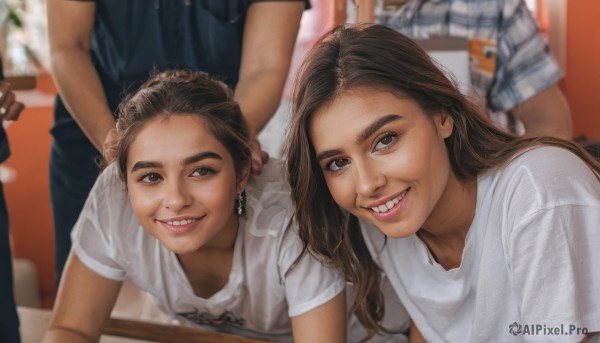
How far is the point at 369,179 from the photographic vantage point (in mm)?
1190

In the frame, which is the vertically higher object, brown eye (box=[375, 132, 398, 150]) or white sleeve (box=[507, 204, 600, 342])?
brown eye (box=[375, 132, 398, 150])

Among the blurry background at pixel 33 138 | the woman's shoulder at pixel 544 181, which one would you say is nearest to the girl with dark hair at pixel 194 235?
the woman's shoulder at pixel 544 181

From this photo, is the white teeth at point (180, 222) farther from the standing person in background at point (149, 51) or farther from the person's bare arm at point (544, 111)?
the person's bare arm at point (544, 111)

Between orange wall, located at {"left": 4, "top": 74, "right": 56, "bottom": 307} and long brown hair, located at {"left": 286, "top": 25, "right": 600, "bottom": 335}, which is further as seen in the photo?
orange wall, located at {"left": 4, "top": 74, "right": 56, "bottom": 307}

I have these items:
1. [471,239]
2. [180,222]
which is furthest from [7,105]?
[471,239]

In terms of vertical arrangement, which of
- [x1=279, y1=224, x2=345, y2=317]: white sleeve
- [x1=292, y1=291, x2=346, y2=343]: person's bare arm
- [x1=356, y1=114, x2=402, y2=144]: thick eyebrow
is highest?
[x1=356, y1=114, x2=402, y2=144]: thick eyebrow

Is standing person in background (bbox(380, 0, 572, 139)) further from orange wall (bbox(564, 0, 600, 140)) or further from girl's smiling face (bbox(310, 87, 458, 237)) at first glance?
girl's smiling face (bbox(310, 87, 458, 237))

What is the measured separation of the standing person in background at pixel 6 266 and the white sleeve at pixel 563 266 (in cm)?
91

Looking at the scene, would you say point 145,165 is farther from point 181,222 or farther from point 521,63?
point 521,63

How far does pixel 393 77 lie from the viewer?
48.3 inches

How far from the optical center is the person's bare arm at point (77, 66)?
158cm

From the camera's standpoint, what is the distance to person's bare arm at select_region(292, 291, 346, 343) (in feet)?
4.45

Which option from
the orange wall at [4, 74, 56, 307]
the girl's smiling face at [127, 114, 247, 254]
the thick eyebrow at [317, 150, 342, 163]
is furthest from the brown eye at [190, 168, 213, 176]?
the orange wall at [4, 74, 56, 307]

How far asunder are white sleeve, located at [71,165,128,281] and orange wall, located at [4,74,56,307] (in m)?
2.16
